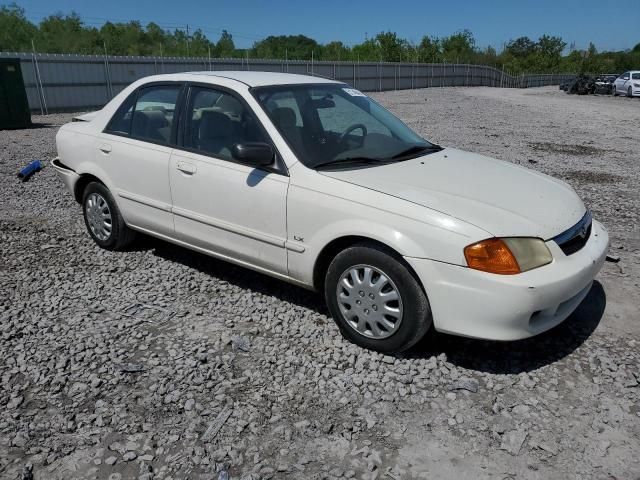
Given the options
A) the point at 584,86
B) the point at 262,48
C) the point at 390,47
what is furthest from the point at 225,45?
the point at 584,86

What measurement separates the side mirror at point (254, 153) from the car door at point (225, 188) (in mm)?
93

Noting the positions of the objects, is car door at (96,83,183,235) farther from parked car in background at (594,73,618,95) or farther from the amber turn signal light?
parked car in background at (594,73,618,95)

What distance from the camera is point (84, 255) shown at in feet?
16.8

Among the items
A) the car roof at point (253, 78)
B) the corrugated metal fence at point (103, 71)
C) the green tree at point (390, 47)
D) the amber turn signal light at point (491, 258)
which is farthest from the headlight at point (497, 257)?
the green tree at point (390, 47)

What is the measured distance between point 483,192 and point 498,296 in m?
0.78

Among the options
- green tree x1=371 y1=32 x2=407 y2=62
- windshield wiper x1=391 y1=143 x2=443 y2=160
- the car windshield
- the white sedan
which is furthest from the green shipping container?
A: green tree x1=371 y1=32 x2=407 y2=62

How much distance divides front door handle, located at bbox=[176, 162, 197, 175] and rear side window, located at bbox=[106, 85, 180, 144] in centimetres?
32

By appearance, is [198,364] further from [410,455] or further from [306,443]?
[410,455]

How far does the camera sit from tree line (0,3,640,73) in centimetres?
5334

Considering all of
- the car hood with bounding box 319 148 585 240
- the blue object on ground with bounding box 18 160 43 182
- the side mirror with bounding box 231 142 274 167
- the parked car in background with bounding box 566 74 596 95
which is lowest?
the parked car in background with bounding box 566 74 596 95

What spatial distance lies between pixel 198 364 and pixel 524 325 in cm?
192

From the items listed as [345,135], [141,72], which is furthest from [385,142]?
[141,72]

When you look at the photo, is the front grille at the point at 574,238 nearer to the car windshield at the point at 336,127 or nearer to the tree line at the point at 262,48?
the car windshield at the point at 336,127

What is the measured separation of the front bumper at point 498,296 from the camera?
9.62 ft
